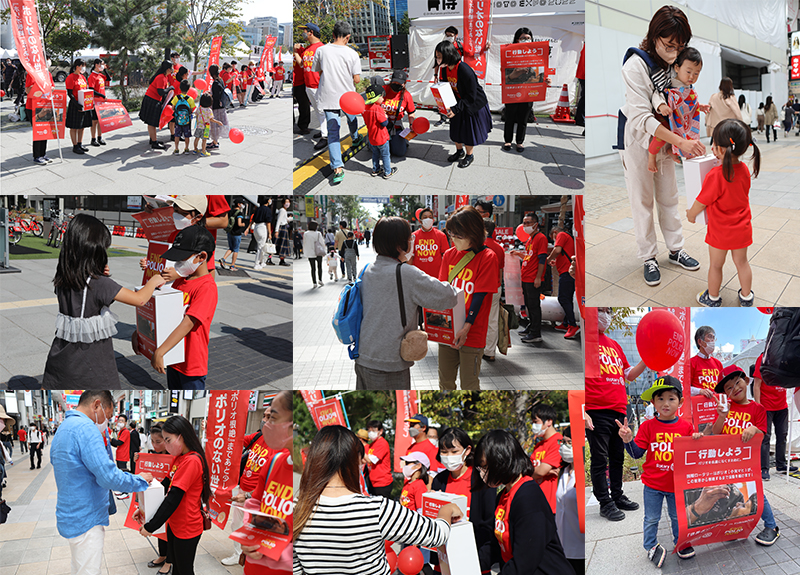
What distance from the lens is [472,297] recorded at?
10.5ft

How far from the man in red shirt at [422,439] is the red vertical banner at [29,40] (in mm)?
5866

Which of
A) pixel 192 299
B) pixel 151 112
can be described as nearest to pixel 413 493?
pixel 192 299

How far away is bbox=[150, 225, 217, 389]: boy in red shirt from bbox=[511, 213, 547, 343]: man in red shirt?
223 cm

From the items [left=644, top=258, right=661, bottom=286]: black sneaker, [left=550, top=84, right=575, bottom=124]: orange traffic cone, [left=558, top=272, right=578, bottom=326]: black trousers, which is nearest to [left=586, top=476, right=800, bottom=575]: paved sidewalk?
[left=558, top=272, right=578, bottom=326]: black trousers

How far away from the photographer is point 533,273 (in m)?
3.99

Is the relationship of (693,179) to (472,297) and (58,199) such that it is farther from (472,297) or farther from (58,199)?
(58,199)

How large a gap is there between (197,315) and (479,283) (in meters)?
1.89

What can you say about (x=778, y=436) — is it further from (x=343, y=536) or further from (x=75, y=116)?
(x=75, y=116)

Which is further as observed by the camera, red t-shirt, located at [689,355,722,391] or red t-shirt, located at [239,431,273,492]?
red t-shirt, located at [689,355,722,391]

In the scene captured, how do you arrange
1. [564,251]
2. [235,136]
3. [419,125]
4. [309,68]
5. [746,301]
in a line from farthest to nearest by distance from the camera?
[235,136], [309,68], [419,125], [564,251], [746,301]

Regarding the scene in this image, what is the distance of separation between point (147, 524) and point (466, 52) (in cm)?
648

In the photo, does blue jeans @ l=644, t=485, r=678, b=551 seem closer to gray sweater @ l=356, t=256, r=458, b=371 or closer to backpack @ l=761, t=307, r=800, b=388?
backpack @ l=761, t=307, r=800, b=388

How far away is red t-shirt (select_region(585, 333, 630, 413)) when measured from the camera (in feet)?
11.8

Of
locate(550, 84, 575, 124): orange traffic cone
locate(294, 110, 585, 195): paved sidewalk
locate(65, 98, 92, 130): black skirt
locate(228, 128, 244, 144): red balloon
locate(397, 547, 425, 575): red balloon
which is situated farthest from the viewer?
locate(550, 84, 575, 124): orange traffic cone
